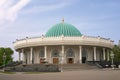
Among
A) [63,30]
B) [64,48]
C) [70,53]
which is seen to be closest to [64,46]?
[64,48]

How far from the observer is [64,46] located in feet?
206

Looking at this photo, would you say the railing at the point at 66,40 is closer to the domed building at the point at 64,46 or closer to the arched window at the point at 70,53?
the domed building at the point at 64,46

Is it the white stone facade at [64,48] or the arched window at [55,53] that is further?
the arched window at [55,53]

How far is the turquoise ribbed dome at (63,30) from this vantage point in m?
66.2

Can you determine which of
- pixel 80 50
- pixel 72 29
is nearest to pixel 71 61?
pixel 80 50

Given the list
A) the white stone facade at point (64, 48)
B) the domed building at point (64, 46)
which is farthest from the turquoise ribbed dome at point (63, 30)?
the white stone facade at point (64, 48)

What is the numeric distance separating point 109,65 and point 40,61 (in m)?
17.1

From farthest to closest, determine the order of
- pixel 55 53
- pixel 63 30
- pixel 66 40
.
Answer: pixel 63 30 → pixel 55 53 → pixel 66 40

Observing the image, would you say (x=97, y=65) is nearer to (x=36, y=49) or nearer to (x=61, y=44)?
(x=61, y=44)

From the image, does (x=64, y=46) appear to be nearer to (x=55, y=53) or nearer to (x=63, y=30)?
(x=55, y=53)

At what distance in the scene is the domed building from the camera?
60375 mm

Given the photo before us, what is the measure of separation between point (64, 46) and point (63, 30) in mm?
5871

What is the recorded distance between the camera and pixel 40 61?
65250mm

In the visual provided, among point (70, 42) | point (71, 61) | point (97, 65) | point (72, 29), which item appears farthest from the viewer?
point (72, 29)
